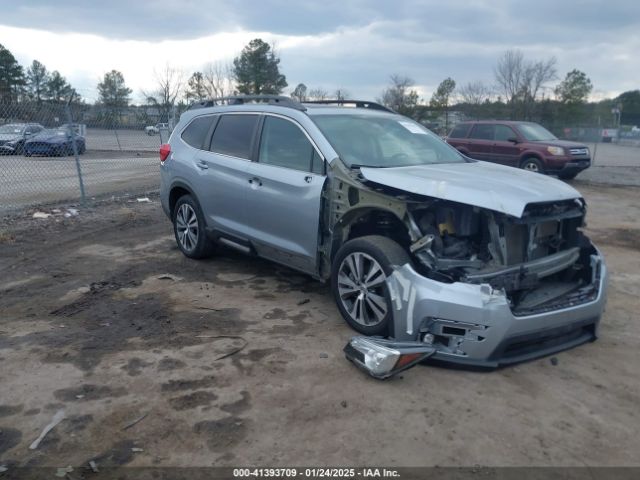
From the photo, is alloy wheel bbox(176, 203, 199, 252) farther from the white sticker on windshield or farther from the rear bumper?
the rear bumper

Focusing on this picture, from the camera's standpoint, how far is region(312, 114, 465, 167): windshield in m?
4.76

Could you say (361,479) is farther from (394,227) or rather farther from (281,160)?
(281,160)

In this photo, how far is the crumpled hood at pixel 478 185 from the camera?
11.9 feet

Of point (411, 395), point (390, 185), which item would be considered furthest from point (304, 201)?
point (411, 395)

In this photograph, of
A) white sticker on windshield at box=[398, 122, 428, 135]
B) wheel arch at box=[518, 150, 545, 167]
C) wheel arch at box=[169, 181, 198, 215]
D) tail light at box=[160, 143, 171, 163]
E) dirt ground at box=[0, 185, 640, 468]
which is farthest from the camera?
wheel arch at box=[518, 150, 545, 167]

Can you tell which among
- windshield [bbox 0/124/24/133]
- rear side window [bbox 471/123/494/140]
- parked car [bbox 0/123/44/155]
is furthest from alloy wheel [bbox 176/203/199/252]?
rear side window [bbox 471/123/494/140]

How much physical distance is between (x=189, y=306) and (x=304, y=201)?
4.84 ft

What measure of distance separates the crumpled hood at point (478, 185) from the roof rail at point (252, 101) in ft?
4.57

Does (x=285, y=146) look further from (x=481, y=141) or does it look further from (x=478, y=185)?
(x=481, y=141)

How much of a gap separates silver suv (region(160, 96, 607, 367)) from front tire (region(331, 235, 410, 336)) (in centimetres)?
1

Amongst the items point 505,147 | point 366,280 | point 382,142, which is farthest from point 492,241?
point 505,147

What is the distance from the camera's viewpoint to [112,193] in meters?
11.6

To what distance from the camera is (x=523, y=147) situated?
49.1ft

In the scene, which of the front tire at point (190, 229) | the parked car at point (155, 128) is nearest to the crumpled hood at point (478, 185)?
the front tire at point (190, 229)
